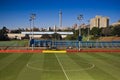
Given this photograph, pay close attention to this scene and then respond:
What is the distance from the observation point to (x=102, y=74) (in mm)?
20938

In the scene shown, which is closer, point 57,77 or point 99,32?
point 57,77

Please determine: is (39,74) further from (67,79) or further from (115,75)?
(115,75)

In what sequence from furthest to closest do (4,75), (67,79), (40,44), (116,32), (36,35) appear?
1. (36,35)
2. (116,32)
3. (40,44)
4. (4,75)
5. (67,79)

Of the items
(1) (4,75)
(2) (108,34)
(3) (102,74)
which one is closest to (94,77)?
(3) (102,74)

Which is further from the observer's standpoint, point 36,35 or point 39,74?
point 36,35

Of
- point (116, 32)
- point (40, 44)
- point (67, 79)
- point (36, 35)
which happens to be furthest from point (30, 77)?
point (36, 35)

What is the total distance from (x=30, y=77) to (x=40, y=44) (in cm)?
3851

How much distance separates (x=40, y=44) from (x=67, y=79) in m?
39.4

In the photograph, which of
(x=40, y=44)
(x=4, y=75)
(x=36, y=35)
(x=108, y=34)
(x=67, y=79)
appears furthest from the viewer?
(x=36, y=35)

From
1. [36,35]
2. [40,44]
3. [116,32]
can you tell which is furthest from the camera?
[36,35]

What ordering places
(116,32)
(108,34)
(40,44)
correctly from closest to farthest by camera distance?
(40,44)
(116,32)
(108,34)

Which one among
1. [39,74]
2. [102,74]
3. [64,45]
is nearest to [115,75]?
[102,74]

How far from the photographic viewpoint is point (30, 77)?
19000 mm

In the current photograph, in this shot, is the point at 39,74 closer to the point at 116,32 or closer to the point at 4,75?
the point at 4,75
